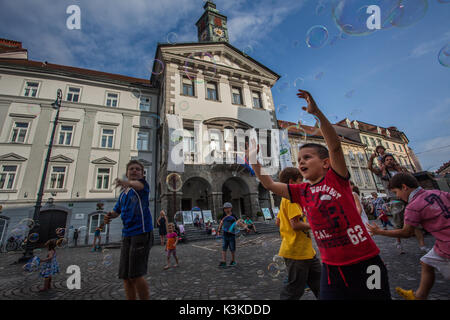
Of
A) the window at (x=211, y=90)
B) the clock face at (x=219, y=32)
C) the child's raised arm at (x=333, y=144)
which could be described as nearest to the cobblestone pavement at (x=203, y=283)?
the child's raised arm at (x=333, y=144)

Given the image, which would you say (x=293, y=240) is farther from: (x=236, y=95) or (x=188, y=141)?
(x=236, y=95)

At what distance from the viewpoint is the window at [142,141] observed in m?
18.2

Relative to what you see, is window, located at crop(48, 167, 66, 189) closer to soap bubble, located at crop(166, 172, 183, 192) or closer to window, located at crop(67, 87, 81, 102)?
window, located at crop(67, 87, 81, 102)

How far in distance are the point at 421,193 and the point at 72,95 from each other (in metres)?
23.0

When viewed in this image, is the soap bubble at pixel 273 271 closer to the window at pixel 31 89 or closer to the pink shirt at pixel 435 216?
the pink shirt at pixel 435 216

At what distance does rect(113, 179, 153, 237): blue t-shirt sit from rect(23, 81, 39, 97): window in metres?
21.4

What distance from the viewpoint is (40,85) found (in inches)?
678

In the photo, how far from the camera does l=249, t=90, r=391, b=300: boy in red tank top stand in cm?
131

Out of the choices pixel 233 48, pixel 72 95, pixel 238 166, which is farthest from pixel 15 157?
pixel 233 48

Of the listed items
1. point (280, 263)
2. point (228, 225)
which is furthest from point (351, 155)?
point (280, 263)

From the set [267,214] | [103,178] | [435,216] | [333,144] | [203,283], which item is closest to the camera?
[333,144]

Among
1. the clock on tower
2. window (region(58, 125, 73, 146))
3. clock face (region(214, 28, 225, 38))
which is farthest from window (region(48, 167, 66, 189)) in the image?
clock face (region(214, 28, 225, 38))

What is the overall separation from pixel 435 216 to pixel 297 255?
1470 millimetres

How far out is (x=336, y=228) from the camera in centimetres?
146
